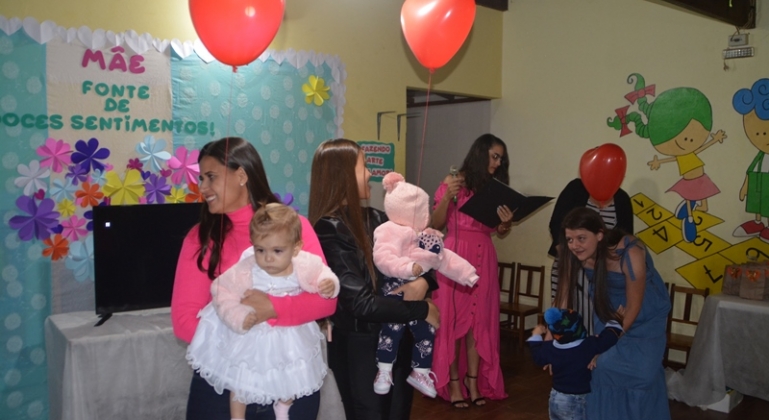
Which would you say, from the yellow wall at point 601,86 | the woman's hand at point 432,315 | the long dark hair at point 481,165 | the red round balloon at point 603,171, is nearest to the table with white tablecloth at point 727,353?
the yellow wall at point 601,86

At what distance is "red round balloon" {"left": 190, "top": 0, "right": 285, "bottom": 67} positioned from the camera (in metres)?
2.60

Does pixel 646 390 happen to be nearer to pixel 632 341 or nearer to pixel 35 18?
pixel 632 341

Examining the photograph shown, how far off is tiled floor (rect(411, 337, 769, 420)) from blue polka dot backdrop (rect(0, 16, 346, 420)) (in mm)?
1857

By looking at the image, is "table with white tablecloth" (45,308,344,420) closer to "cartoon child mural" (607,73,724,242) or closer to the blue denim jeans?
the blue denim jeans

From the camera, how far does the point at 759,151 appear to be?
14.0 feet

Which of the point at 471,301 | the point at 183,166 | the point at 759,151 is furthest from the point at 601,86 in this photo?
the point at 183,166

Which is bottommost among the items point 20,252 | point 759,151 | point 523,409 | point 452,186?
point 523,409

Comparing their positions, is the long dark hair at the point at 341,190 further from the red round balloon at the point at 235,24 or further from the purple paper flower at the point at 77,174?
the purple paper flower at the point at 77,174

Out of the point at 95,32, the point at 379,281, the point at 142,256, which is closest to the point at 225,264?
the point at 379,281

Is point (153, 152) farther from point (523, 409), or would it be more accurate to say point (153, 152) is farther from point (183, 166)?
point (523, 409)

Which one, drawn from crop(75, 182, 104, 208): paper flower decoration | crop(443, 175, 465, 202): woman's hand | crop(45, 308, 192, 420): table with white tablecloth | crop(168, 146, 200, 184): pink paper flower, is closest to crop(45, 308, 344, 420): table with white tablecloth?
crop(45, 308, 192, 420): table with white tablecloth

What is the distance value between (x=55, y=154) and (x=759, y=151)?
423 centimetres

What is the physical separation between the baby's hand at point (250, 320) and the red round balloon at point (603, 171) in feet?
9.17

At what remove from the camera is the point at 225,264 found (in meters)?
1.68
